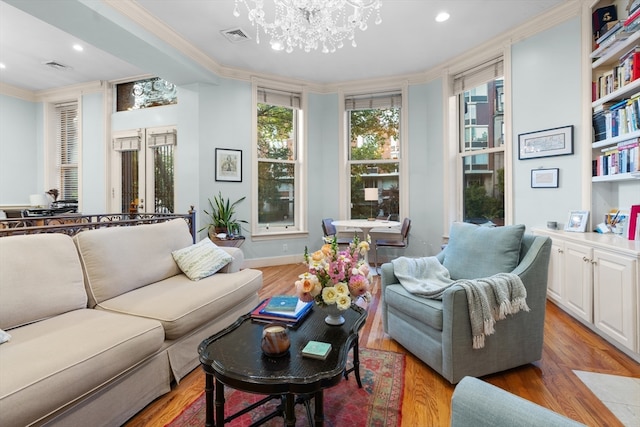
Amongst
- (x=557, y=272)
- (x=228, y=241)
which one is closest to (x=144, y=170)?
(x=228, y=241)

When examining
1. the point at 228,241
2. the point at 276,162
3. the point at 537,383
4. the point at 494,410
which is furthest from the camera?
the point at 276,162

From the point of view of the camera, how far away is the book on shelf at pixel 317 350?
1348 mm

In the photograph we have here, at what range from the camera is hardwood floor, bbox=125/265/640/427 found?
1661 millimetres

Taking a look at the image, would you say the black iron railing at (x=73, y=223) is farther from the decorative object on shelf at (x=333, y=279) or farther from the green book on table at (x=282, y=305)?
the decorative object on shelf at (x=333, y=279)

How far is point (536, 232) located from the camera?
347 cm

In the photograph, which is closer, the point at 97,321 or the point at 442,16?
the point at 97,321

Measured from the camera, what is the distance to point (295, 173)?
5527 mm

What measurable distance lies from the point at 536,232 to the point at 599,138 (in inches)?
42.8

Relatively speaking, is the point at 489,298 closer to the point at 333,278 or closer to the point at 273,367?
the point at 333,278

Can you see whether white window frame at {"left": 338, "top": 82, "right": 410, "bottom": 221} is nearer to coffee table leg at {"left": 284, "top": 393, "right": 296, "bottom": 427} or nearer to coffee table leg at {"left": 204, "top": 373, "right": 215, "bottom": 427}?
coffee table leg at {"left": 204, "top": 373, "right": 215, "bottom": 427}

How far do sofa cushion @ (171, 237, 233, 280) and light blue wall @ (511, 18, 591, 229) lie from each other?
3.54 meters

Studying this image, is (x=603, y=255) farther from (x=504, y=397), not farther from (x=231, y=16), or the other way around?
(x=231, y=16)

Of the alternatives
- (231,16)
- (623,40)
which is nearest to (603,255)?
(623,40)

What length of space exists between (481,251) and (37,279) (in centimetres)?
285
